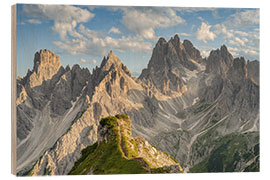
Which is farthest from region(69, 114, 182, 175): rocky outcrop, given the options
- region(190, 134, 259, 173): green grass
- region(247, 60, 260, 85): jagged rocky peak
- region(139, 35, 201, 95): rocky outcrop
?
region(139, 35, 201, 95): rocky outcrop

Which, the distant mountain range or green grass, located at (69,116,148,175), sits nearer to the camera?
green grass, located at (69,116,148,175)

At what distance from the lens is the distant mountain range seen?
46500 mm

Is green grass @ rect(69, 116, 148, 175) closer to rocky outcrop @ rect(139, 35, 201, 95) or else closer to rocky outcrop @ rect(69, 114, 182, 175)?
rocky outcrop @ rect(69, 114, 182, 175)

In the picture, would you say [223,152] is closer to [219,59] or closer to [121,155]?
[219,59]

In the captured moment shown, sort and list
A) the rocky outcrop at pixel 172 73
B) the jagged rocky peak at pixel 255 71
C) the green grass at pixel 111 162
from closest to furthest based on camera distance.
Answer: the green grass at pixel 111 162, the jagged rocky peak at pixel 255 71, the rocky outcrop at pixel 172 73

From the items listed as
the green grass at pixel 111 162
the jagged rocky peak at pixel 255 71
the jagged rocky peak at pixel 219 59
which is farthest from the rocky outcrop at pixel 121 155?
the jagged rocky peak at pixel 219 59

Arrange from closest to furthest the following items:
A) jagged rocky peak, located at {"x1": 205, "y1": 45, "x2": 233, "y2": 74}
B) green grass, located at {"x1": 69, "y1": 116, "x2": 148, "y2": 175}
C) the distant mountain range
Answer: green grass, located at {"x1": 69, "y1": 116, "x2": 148, "y2": 175}, the distant mountain range, jagged rocky peak, located at {"x1": 205, "y1": 45, "x2": 233, "y2": 74}

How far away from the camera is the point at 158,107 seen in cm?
8169

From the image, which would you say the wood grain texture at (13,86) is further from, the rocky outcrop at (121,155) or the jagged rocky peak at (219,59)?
the jagged rocky peak at (219,59)

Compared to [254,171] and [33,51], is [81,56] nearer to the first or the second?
[33,51]

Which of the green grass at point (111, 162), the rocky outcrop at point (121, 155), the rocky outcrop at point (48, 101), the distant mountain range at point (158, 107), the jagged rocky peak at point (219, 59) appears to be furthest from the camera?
the rocky outcrop at point (48, 101)

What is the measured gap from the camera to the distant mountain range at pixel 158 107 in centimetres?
4650

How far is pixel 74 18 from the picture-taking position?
39.4 metres
